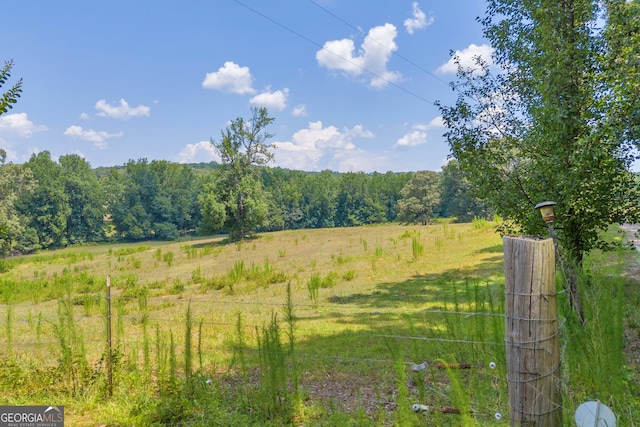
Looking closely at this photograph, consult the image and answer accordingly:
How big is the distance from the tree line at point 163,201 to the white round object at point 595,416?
24.1m

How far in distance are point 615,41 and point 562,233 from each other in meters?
2.08

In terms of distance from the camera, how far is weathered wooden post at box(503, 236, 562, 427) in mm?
1586

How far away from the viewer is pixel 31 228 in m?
38.9

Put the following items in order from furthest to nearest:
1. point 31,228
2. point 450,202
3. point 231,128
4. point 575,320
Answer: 1. point 450,202
2. point 31,228
3. point 231,128
4. point 575,320

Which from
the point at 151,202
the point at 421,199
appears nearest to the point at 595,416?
the point at 421,199

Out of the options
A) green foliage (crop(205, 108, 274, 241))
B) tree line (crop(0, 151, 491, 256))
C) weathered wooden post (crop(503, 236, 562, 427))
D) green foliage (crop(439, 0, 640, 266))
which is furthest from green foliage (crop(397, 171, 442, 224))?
weathered wooden post (crop(503, 236, 562, 427))

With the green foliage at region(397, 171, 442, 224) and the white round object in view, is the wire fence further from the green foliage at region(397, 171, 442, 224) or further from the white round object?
the green foliage at region(397, 171, 442, 224)

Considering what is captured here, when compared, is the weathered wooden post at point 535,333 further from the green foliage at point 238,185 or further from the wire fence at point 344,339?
the green foliage at point 238,185

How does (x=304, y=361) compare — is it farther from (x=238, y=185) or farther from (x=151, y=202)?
(x=151, y=202)

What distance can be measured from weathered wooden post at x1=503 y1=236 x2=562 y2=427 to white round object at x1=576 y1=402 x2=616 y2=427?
11cm

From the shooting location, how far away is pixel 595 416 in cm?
148

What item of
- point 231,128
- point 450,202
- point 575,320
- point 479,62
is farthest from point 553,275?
point 450,202

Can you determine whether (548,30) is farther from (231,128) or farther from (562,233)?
(231,128)

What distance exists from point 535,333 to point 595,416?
1.22 ft
